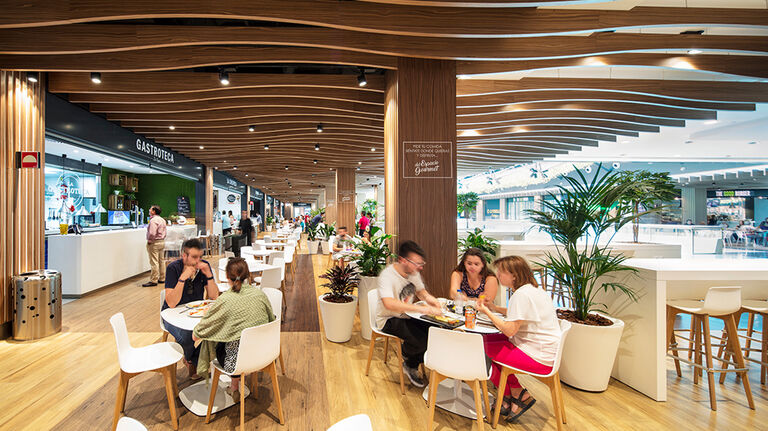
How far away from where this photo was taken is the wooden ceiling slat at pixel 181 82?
4.91 m

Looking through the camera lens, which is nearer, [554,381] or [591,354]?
[554,381]

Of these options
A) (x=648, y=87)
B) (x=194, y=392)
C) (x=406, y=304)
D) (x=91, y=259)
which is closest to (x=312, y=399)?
(x=194, y=392)

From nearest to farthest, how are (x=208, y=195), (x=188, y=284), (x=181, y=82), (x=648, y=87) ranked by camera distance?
(x=188, y=284)
(x=181, y=82)
(x=648, y=87)
(x=208, y=195)

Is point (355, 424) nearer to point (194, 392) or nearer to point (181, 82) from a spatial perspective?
point (194, 392)

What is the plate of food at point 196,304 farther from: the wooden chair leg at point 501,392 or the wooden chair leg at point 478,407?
the wooden chair leg at point 501,392

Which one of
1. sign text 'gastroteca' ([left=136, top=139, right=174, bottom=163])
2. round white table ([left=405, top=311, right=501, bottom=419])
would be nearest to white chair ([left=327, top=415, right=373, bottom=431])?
round white table ([left=405, top=311, right=501, bottom=419])

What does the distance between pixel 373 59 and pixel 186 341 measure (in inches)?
139

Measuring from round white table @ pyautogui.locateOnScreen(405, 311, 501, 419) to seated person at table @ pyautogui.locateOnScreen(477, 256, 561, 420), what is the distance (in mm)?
174

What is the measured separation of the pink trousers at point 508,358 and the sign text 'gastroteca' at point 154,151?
8396 millimetres

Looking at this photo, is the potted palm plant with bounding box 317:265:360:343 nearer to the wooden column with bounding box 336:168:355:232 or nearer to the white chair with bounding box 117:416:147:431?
the white chair with bounding box 117:416:147:431

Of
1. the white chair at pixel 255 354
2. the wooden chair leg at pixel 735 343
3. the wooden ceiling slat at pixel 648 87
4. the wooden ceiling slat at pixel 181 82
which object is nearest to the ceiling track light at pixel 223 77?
the wooden ceiling slat at pixel 181 82

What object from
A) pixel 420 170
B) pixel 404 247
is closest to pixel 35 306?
pixel 404 247

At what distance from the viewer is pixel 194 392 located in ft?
10.1

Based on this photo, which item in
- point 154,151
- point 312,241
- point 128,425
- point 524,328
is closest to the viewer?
point 128,425
